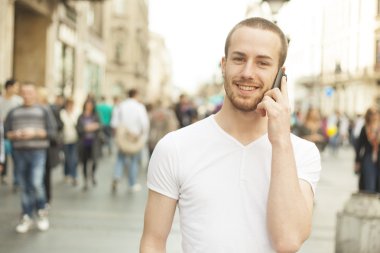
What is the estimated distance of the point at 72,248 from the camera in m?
6.72

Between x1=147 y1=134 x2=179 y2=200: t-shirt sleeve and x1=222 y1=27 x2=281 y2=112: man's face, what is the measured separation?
27 centimetres

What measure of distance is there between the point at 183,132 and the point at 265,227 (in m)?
0.44

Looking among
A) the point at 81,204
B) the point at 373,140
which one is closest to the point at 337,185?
the point at 373,140

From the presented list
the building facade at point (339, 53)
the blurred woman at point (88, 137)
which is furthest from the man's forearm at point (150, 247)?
the building facade at point (339, 53)

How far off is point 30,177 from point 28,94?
3.32 ft

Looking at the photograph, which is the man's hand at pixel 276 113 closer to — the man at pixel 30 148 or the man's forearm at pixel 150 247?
the man's forearm at pixel 150 247

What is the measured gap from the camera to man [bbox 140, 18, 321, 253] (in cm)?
203

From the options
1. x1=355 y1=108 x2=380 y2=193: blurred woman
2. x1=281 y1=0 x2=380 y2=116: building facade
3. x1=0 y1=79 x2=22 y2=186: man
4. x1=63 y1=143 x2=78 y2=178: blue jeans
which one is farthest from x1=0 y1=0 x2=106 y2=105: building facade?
x1=281 y1=0 x2=380 y2=116: building facade

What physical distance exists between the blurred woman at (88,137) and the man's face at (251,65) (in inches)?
392

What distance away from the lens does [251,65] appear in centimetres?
213

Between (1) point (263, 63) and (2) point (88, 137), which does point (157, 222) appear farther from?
(2) point (88, 137)

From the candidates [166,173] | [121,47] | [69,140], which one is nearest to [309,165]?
A: [166,173]

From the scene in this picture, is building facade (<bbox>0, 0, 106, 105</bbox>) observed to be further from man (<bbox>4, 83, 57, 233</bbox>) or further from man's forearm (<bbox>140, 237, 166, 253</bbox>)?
man's forearm (<bbox>140, 237, 166, 253</bbox>)

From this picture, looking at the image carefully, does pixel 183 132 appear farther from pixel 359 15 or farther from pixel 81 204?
pixel 359 15
